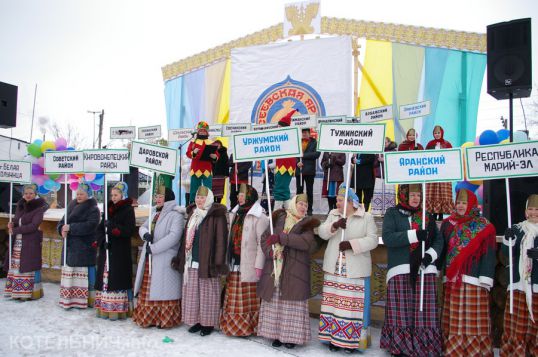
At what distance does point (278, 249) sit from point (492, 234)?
1.98m

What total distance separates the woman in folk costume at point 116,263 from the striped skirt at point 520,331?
4070 millimetres

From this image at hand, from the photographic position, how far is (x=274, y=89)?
10742 mm

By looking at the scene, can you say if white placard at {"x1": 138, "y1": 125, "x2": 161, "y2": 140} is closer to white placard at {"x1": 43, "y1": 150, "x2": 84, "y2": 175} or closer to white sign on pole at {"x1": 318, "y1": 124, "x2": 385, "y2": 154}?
white placard at {"x1": 43, "y1": 150, "x2": 84, "y2": 175}

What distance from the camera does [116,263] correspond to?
207 inches

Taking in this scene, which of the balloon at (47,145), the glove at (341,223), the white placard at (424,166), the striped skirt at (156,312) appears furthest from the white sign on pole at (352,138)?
the balloon at (47,145)

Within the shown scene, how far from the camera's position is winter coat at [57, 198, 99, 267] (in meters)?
5.64

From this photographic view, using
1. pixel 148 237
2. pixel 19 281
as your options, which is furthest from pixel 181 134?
pixel 148 237

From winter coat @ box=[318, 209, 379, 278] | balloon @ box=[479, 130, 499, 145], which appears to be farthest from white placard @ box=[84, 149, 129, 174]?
balloon @ box=[479, 130, 499, 145]

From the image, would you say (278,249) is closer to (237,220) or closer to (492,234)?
(237,220)

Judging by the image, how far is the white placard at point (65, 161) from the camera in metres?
5.91

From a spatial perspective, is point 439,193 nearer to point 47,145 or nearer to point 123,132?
point 123,132

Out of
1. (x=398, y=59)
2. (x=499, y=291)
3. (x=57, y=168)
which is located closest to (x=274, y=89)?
(x=398, y=59)

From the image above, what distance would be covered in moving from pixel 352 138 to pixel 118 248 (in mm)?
3033

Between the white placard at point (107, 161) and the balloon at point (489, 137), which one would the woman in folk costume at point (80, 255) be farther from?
the balloon at point (489, 137)
